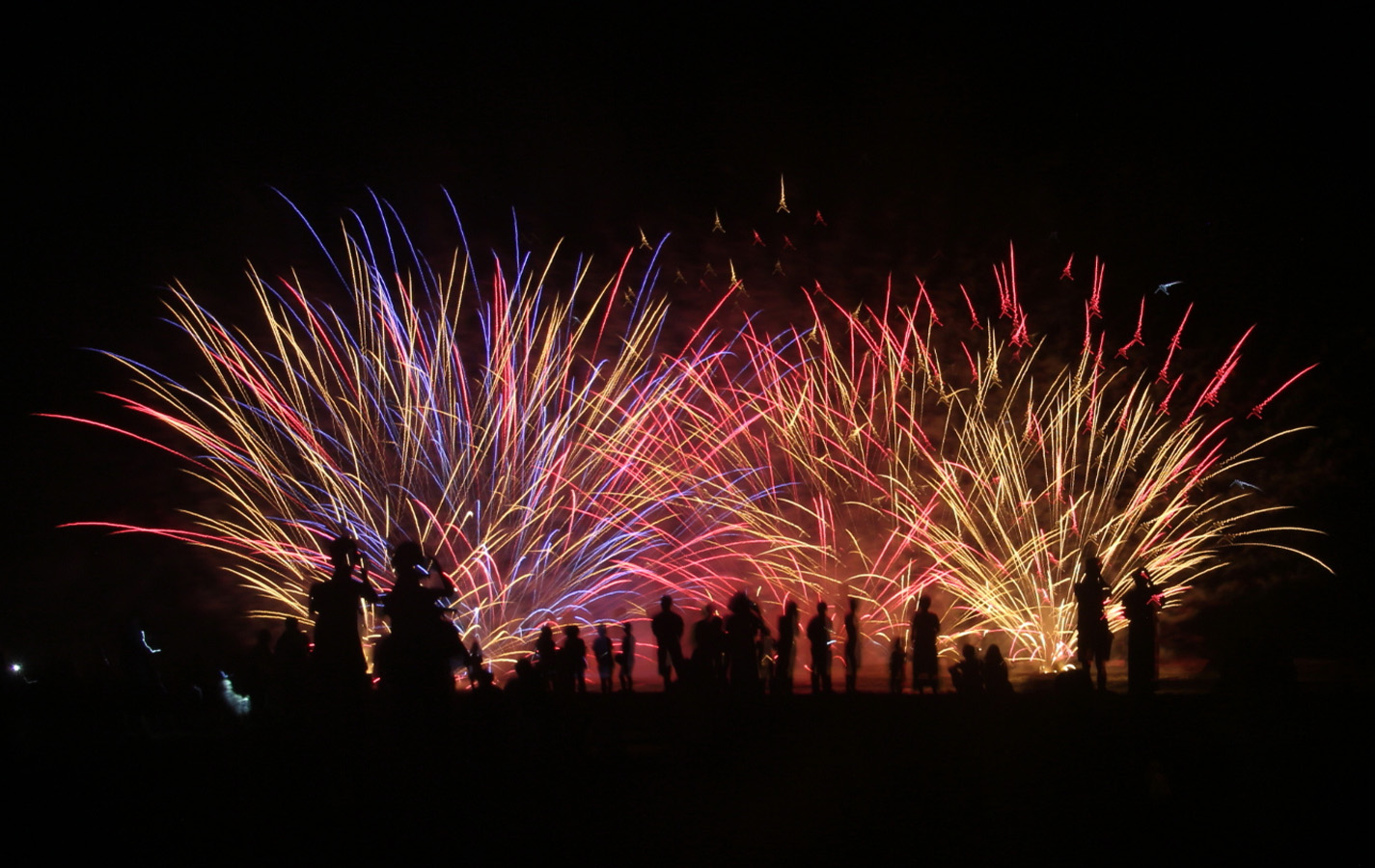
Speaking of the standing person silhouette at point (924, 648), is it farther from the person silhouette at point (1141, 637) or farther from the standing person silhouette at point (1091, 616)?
the person silhouette at point (1141, 637)

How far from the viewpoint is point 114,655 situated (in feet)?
63.5

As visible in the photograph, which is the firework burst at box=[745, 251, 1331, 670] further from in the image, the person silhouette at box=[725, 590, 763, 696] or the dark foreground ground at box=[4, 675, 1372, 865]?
the dark foreground ground at box=[4, 675, 1372, 865]

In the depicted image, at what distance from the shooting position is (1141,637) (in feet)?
29.6

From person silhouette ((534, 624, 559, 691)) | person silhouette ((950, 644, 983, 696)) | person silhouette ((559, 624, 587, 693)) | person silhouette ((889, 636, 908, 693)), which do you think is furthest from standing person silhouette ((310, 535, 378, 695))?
person silhouette ((889, 636, 908, 693))

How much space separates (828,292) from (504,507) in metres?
9.89

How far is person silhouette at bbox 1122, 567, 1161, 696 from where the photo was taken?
29.1 feet

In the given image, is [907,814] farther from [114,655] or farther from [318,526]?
[114,655]

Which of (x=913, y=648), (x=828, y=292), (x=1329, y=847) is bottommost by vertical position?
(x=1329, y=847)

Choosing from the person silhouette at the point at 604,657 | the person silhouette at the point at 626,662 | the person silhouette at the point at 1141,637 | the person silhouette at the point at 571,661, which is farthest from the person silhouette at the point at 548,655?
the person silhouette at the point at 1141,637

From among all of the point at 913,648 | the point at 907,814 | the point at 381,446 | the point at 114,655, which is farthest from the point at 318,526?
the point at 907,814

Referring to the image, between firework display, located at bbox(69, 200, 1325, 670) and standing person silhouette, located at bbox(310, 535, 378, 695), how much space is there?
33.4 ft

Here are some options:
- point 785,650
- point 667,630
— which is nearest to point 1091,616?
point 785,650

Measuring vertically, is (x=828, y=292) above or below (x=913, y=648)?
above

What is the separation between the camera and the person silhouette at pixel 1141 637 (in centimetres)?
888
